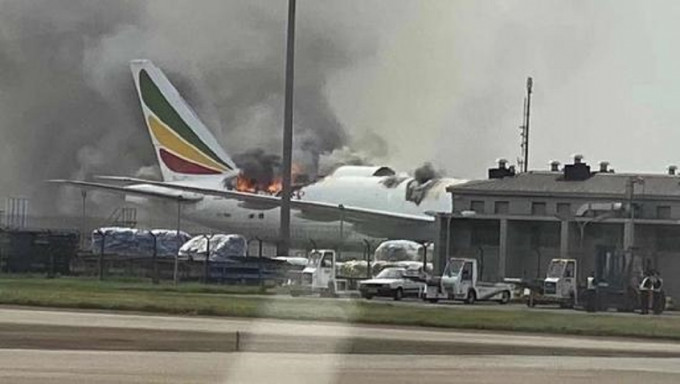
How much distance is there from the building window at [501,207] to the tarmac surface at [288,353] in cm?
3368

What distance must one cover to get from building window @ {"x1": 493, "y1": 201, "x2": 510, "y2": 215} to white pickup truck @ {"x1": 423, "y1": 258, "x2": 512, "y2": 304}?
47.0ft

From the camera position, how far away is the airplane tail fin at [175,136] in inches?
3189

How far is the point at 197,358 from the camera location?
2492cm

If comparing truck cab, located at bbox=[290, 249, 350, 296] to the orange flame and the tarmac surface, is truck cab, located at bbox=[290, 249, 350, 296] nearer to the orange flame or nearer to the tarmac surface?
the tarmac surface

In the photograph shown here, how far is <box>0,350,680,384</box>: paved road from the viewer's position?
21.6 m

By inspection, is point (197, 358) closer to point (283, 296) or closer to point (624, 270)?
point (283, 296)

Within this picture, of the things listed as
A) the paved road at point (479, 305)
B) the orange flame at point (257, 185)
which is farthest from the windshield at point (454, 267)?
the orange flame at point (257, 185)

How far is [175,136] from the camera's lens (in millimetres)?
88125

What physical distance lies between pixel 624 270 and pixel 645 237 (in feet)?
35.9

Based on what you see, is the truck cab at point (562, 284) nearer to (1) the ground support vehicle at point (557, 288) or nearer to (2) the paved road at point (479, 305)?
(1) the ground support vehicle at point (557, 288)

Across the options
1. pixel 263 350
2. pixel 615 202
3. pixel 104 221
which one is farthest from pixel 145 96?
pixel 263 350

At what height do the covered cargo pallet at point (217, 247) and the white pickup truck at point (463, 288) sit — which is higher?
the covered cargo pallet at point (217, 247)

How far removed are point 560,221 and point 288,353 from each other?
40.4 m

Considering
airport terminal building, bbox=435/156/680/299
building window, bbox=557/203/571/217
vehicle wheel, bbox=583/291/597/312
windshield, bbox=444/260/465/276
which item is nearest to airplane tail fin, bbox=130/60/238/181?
airport terminal building, bbox=435/156/680/299
